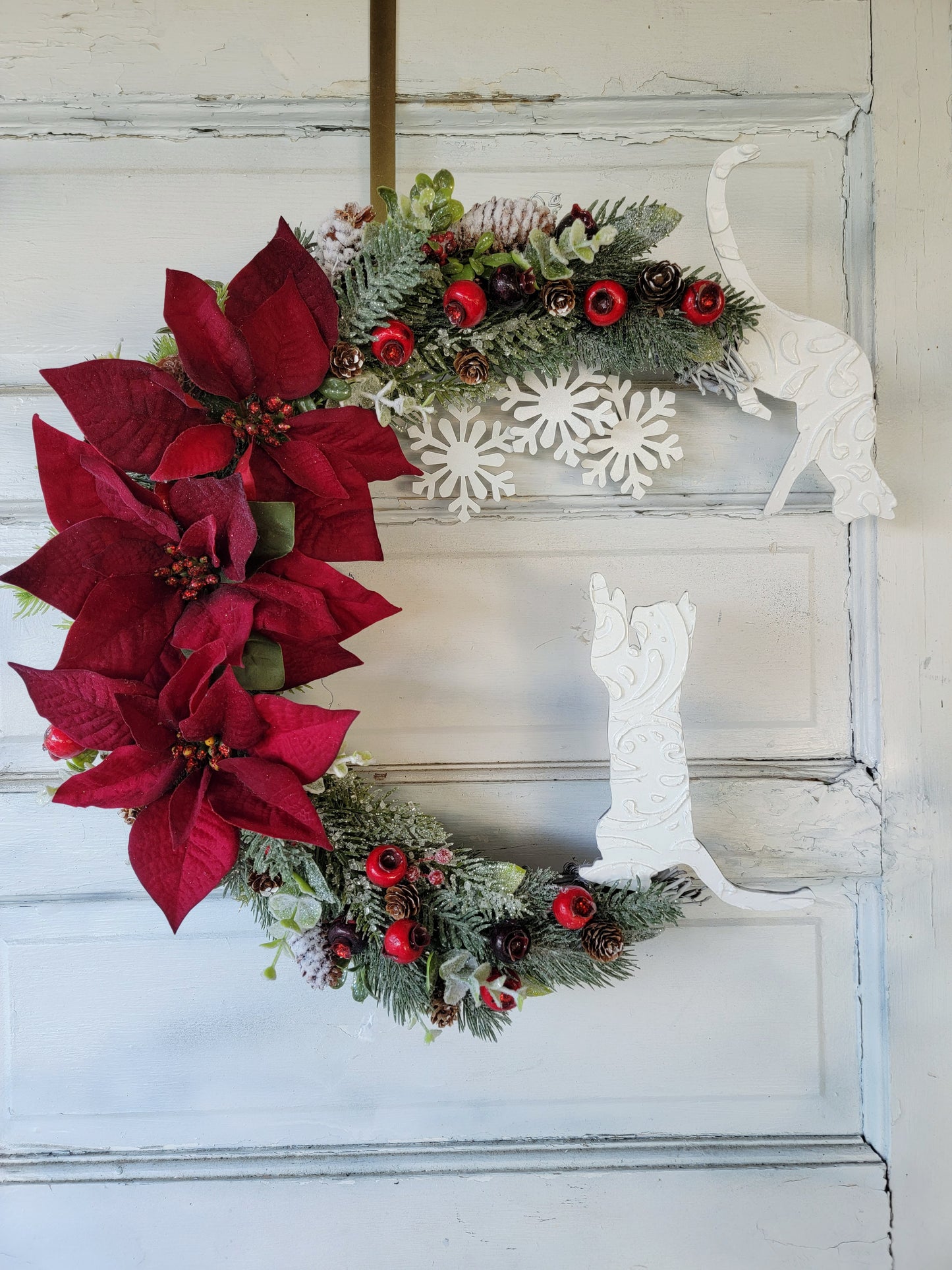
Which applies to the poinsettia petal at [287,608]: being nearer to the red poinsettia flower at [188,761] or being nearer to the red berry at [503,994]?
the red poinsettia flower at [188,761]

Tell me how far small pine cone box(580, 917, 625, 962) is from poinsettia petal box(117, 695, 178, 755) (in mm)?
411

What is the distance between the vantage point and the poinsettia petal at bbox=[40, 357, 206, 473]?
2.06ft

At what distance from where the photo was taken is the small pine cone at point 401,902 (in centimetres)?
67

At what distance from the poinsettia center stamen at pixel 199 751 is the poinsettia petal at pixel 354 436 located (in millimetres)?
267

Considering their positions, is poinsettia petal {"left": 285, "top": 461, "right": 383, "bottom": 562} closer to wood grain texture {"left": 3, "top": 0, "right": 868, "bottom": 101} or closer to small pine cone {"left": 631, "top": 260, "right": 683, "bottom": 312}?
small pine cone {"left": 631, "top": 260, "right": 683, "bottom": 312}

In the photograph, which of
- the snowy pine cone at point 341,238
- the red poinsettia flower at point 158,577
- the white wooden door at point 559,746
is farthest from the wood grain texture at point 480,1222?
the snowy pine cone at point 341,238

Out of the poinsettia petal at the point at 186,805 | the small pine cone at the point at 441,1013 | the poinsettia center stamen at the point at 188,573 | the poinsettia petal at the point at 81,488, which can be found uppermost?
the poinsettia petal at the point at 81,488

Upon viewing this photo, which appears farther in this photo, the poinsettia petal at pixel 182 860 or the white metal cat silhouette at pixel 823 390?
the white metal cat silhouette at pixel 823 390

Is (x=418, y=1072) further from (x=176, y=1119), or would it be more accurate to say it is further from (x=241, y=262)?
(x=241, y=262)

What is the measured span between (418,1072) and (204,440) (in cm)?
70

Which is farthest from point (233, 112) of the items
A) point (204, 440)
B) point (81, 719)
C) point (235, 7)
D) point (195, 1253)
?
point (195, 1253)

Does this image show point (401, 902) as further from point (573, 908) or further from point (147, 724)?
point (147, 724)

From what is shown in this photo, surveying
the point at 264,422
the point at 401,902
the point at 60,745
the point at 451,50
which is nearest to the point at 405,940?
the point at 401,902

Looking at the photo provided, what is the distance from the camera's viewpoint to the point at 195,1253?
82 cm
